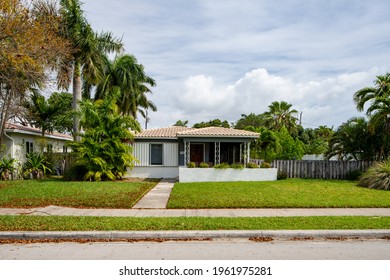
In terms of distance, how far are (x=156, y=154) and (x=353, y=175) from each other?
476 inches

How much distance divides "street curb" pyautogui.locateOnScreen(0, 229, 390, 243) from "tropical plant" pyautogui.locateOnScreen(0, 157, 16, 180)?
13.3 meters

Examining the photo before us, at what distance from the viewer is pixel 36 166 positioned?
1998 cm

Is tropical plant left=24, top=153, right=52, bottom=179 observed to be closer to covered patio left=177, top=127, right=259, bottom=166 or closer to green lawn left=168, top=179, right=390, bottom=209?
covered patio left=177, top=127, right=259, bottom=166

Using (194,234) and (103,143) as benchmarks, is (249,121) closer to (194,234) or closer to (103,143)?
(103,143)

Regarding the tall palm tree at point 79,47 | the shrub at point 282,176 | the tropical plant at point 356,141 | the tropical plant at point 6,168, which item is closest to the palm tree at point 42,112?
the tall palm tree at point 79,47

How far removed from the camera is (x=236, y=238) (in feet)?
23.7

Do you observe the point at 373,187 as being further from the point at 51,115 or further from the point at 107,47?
the point at 51,115

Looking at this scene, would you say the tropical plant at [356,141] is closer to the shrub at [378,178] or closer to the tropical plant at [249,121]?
the shrub at [378,178]

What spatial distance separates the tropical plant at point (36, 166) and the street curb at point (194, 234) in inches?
549

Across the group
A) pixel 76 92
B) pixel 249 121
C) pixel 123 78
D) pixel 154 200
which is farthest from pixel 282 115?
pixel 154 200

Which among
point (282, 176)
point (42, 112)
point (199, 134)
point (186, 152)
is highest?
point (42, 112)

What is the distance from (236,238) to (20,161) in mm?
17994

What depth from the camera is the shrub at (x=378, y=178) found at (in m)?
15.2

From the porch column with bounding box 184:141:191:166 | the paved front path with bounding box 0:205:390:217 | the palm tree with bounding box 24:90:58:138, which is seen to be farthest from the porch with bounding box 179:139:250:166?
the paved front path with bounding box 0:205:390:217
